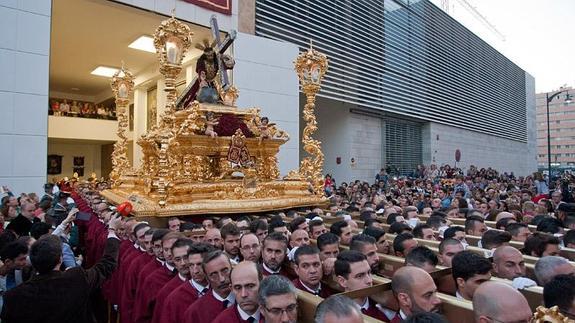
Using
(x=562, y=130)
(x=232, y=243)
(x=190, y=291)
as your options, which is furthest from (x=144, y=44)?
(x=562, y=130)

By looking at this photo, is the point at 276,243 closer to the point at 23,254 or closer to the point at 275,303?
the point at 275,303

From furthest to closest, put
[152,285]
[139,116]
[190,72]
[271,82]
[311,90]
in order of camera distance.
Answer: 1. [139,116]
2. [190,72]
3. [271,82]
4. [311,90]
5. [152,285]

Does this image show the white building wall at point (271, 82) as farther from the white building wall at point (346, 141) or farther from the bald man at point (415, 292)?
the bald man at point (415, 292)

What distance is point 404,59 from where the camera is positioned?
23.0 metres

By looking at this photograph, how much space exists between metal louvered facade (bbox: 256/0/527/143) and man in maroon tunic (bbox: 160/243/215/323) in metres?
12.8

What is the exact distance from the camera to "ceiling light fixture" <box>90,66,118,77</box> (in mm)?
18281

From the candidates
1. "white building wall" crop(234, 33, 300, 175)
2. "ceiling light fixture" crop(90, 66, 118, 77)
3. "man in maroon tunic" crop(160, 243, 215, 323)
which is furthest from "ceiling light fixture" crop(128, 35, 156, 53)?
"man in maroon tunic" crop(160, 243, 215, 323)

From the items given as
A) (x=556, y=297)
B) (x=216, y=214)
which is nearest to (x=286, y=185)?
(x=216, y=214)

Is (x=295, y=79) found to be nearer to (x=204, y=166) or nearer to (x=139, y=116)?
(x=204, y=166)

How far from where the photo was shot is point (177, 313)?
122 inches

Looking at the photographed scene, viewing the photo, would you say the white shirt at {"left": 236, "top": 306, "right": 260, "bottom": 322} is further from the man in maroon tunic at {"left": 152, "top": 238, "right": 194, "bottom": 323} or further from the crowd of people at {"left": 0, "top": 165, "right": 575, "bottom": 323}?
the man in maroon tunic at {"left": 152, "top": 238, "right": 194, "bottom": 323}

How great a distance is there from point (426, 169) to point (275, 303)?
2223cm

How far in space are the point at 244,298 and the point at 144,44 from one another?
14.6 meters

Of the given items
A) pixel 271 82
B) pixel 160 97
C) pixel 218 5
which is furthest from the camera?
pixel 160 97
